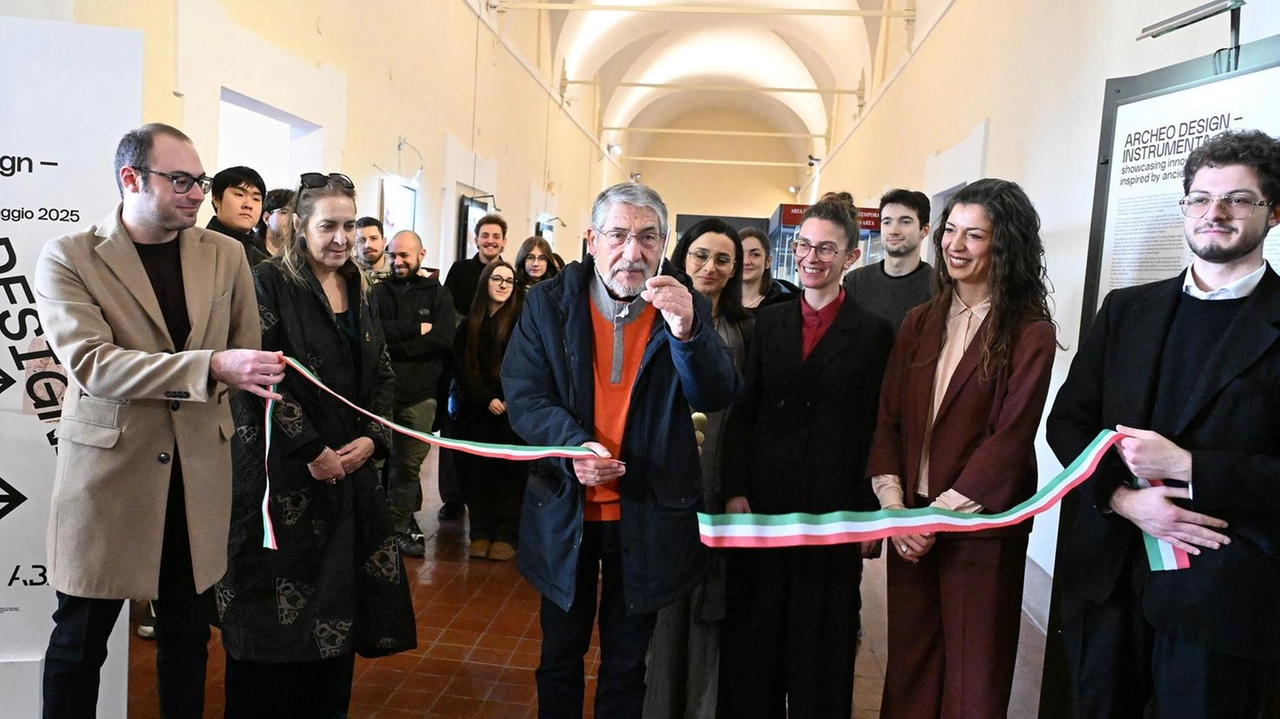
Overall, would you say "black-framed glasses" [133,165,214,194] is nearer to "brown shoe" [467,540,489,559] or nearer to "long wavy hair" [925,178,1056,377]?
"long wavy hair" [925,178,1056,377]

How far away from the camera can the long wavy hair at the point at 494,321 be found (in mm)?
4625

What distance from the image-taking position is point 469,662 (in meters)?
3.43

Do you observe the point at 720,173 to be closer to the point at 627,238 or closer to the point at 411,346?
the point at 411,346

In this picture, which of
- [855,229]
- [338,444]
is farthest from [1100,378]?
[338,444]

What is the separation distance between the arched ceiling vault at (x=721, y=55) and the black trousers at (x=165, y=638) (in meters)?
9.05

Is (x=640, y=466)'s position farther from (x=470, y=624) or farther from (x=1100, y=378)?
(x=470, y=624)

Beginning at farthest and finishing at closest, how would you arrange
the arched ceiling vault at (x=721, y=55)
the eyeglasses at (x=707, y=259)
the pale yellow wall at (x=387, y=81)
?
the arched ceiling vault at (x=721, y=55), the pale yellow wall at (x=387, y=81), the eyeglasses at (x=707, y=259)

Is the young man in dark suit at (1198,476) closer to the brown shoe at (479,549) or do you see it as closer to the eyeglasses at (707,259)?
the eyeglasses at (707,259)

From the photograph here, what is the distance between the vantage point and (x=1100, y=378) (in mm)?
2148

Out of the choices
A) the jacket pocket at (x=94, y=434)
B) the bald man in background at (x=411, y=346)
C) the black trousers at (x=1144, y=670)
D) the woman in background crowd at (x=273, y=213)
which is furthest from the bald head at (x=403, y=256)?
the black trousers at (x=1144, y=670)

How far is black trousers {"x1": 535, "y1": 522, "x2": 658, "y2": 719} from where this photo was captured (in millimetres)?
2262

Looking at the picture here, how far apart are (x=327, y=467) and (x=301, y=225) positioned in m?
0.68

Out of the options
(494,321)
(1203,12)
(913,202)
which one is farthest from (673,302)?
(494,321)

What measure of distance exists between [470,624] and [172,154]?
94.1 inches
